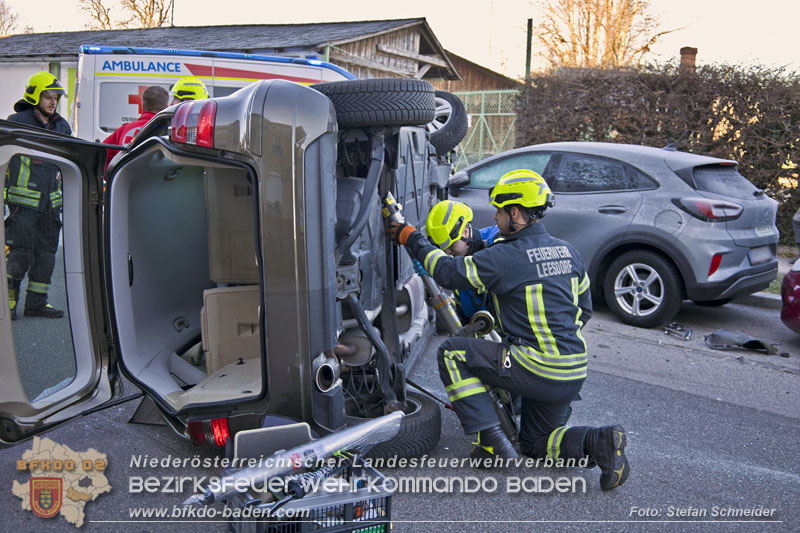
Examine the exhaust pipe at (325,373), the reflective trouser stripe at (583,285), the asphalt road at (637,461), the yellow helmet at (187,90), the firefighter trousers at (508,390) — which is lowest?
the asphalt road at (637,461)

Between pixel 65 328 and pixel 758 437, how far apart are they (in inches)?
151

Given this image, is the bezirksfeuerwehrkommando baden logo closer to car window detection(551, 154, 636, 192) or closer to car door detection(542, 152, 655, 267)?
car door detection(542, 152, 655, 267)

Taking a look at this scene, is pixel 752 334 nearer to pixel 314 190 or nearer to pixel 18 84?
pixel 314 190

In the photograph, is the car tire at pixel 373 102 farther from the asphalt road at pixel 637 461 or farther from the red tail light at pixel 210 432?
the asphalt road at pixel 637 461

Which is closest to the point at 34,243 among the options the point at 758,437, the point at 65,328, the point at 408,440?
the point at 65,328

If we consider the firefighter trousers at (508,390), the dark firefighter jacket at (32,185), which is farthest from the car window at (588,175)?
the dark firefighter jacket at (32,185)

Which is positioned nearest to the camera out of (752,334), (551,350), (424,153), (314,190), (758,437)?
(314,190)

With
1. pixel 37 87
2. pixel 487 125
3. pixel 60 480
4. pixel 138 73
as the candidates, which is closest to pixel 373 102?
pixel 60 480

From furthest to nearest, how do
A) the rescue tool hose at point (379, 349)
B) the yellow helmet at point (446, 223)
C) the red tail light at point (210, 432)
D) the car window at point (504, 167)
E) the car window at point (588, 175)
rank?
the car window at point (504, 167) < the car window at point (588, 175) < the yellow helmet at point (446, 223) < the rescue tool hose at point (379, 349) < the red tail light at point (210, 432)

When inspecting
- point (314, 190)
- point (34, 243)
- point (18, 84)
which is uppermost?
point (18, 84)

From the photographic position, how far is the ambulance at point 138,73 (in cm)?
811

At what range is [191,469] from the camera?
3609mm

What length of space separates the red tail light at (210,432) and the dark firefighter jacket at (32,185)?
1109mm

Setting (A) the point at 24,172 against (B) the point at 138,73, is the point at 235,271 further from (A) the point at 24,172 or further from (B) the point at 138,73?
(B) the point at 138,73
